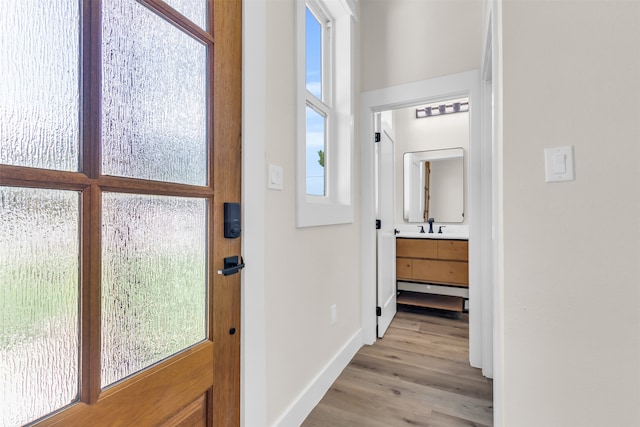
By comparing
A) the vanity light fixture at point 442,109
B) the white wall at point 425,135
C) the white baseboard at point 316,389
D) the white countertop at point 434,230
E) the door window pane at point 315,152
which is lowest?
the white baseboard at point 316,389

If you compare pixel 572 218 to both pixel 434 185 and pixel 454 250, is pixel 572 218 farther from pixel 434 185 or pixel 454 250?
pixel 434 185

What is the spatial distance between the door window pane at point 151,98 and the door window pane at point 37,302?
164 millimetres

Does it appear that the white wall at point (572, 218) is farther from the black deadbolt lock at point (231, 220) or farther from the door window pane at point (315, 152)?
the door window pane at point (315, 152)

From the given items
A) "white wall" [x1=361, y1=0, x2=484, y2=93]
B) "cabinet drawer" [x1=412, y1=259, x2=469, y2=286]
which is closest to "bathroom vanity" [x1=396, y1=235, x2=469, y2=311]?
"cabinet drawer" [x1=412, y1=259, x2=469, y2=286]

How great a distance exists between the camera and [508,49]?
1.12 meters

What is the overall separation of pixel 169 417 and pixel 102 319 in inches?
14.0

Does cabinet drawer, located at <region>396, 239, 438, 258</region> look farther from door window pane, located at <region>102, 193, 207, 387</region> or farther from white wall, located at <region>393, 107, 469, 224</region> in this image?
door window pane, located at <region>102, 193, 207, 387</region>

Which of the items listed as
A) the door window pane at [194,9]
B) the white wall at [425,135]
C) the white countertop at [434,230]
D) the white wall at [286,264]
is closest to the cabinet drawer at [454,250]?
the white countertop at [434,230]

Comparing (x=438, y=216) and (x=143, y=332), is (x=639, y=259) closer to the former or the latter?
(x=143, y=332)

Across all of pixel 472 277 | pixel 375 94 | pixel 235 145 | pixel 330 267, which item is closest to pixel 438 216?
pixel 472 277

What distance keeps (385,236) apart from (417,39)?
63.8 inches

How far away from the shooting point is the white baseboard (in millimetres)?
1426

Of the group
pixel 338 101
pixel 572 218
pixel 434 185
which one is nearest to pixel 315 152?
pixel 338 101

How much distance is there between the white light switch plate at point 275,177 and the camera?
1279mm
